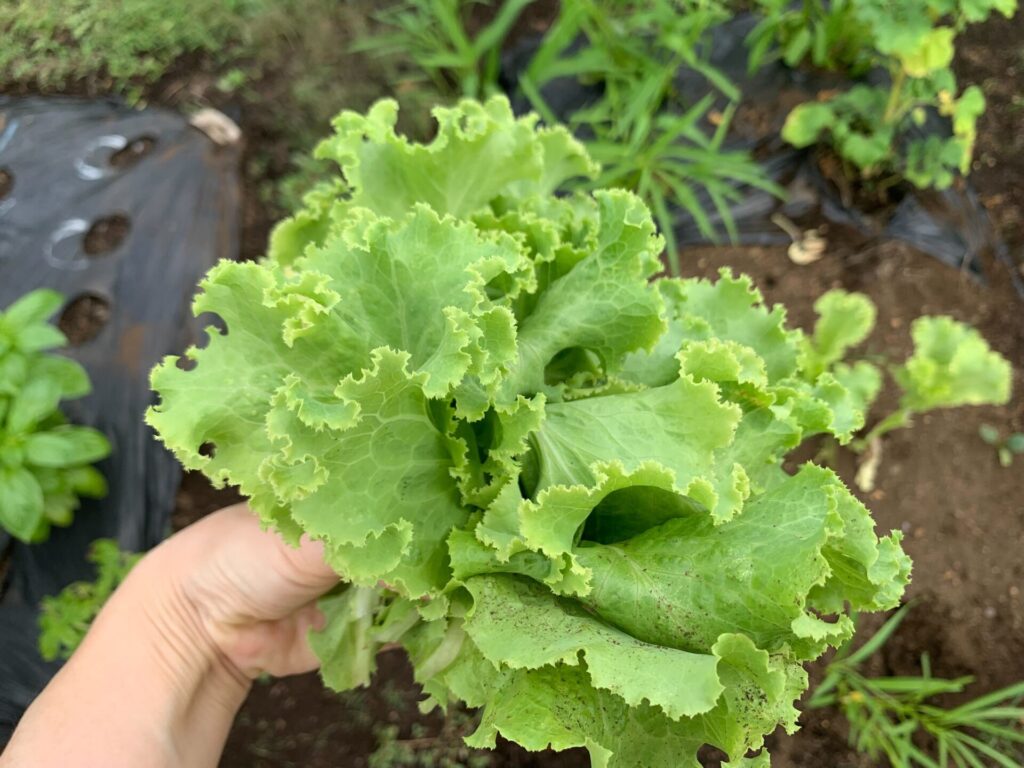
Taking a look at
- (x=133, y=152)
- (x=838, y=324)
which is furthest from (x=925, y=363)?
(x=133, y=152)

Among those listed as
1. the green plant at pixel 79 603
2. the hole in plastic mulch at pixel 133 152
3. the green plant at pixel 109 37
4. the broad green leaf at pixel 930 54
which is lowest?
the green plant at pixel 79 603

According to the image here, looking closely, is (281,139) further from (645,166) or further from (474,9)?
(645,166)

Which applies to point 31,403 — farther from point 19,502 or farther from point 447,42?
point 447,42

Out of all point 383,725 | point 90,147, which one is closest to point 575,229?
point 383,725

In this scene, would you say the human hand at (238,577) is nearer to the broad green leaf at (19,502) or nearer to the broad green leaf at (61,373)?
the broad green leaf at (19,502)

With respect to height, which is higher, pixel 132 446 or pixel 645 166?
pixel 645 166

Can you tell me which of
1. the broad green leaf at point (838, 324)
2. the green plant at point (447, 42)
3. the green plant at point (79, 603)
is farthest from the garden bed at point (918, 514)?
the green plant at point (447, 42)
